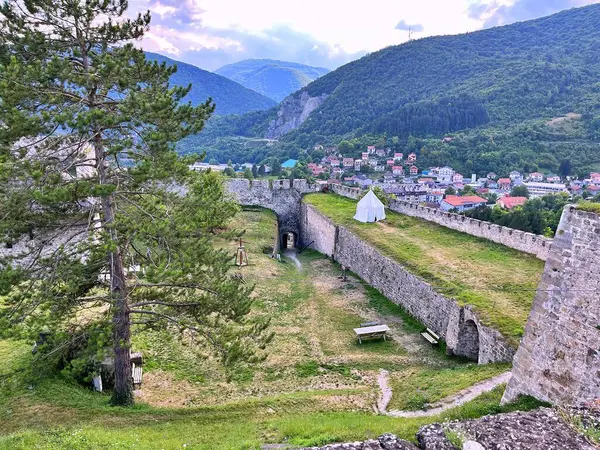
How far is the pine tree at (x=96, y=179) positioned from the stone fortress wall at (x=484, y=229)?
12.3 metres

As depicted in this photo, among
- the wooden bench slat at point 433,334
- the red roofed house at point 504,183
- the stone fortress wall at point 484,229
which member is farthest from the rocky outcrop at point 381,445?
the red roofed house at point 504,183

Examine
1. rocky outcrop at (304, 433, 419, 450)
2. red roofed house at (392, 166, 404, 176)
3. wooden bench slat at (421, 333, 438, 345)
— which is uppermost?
red roofed house at (392, 166, 404, 176)

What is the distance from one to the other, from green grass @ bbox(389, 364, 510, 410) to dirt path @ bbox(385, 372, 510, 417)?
0.18 meters

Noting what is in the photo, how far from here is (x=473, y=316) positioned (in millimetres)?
11781

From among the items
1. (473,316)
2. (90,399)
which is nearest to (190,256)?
(90,399)

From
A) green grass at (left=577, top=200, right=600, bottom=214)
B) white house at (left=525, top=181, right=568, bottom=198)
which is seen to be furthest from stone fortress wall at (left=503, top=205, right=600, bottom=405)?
white house at (left=525, top=181, right=568, bottom=198)

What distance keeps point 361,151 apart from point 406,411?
337ft

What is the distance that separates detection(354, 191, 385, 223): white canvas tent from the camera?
83.1 feet

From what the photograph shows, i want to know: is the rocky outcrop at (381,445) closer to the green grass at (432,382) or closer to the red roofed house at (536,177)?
the green grass at (432,382)

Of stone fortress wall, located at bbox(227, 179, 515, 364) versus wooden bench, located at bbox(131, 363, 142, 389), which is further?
stone fortress wall, located at bbox(227, 179, 515, 364)

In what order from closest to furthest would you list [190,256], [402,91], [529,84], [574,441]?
[574,441] → [190,256] → [529,84] → [402,91]

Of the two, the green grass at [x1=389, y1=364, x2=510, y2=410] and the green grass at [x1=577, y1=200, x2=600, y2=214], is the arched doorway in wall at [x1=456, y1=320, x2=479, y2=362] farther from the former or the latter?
the green grass at [x1=577, y1=200, x2=600, y2=214]

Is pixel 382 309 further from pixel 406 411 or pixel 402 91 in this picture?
pixel 402 91

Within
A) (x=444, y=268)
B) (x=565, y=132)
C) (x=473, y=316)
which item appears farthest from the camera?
(x=565, y=132)
